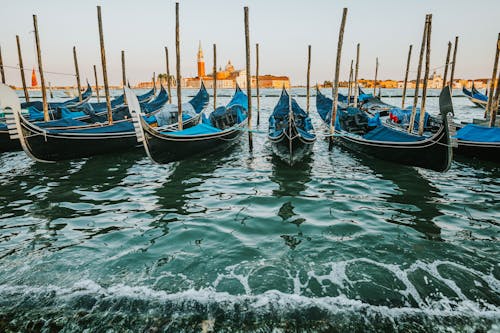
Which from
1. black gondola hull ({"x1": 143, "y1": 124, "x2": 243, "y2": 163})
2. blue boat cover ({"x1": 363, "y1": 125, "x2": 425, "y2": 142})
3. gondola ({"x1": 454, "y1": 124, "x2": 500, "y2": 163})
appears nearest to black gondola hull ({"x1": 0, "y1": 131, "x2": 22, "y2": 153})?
black gondola hull ({"x1": 143, "y1": 124, "x2": 243, "y2": 163})

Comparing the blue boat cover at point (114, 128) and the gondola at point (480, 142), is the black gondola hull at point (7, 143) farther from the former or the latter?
the gondola at point (480, 142)

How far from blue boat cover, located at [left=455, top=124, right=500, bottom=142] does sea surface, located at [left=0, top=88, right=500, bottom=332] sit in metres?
0.93

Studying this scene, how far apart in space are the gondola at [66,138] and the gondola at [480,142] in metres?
8.98

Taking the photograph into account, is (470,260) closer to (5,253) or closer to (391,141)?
(391,141)

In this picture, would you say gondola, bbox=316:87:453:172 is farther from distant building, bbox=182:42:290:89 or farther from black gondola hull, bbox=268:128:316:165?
distant building, bbox=182:42:290:89

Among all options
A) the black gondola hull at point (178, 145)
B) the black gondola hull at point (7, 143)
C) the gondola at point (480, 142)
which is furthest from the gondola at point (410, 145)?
the black gondola hull at point (7, 143)

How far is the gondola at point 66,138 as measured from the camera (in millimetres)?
6988

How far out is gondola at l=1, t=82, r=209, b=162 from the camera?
699 centimetres

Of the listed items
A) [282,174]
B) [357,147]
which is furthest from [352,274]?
[357,147]

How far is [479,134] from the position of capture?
7.65m

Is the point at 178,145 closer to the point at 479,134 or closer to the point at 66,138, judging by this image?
the point at 66,138

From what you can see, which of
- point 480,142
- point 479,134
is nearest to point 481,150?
point 480,142

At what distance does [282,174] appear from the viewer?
7348 millimetres

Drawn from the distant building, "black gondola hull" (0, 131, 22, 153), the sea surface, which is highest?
the distant building
